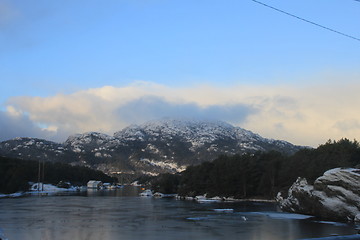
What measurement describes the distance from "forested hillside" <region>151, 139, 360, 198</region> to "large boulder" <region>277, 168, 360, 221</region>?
3000cm

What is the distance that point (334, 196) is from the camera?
5325 centimetres

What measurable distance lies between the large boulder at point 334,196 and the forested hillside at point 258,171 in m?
30.0

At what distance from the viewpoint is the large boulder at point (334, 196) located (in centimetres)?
5056

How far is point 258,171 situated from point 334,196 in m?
70.3

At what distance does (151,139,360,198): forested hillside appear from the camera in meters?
100

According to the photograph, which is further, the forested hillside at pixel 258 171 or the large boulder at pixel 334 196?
the forested hillside at pixel 258 171

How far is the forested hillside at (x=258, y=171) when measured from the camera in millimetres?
100000

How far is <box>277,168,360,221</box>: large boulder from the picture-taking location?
50562 mm

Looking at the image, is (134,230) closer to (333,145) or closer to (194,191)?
(333,145)

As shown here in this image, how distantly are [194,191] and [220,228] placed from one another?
325ft

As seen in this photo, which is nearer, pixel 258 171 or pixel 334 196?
pixel 334 196

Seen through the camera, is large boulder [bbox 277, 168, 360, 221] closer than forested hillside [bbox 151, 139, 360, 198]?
Yes

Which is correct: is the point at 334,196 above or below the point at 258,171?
below

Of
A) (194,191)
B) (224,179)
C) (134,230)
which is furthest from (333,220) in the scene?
(194,191)
